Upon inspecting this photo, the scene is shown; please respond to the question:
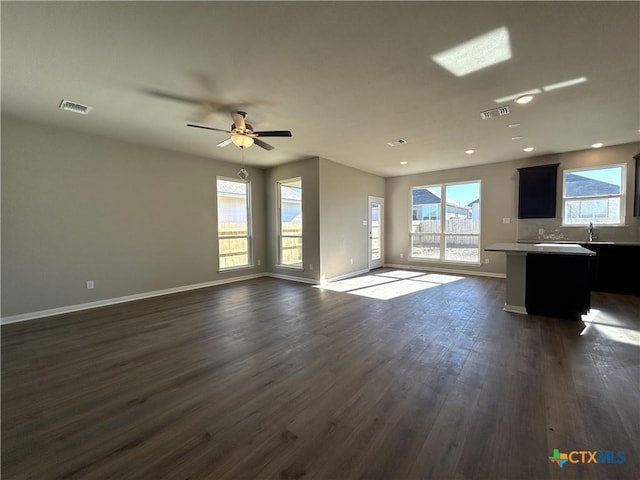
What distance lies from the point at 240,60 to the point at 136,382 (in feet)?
9.66

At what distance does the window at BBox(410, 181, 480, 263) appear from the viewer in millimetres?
6973

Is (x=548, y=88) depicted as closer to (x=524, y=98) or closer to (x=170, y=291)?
(x=524, y=98)

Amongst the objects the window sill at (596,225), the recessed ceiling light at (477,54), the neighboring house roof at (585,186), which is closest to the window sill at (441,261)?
the window sill at (596,225)

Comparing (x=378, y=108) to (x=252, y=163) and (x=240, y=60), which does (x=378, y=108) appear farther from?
(x=252, y=163)

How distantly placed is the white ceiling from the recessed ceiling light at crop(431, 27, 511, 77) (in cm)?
6

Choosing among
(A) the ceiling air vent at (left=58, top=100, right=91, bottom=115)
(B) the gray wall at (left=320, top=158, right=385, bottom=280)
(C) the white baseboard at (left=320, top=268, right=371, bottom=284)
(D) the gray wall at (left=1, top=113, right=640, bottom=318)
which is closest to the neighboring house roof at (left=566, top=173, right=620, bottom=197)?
(D) the gray wall at (left=1, top=113, right=640, bottom=318)

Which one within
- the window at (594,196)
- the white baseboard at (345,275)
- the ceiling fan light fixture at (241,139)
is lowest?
the white baseboard at (345,275)

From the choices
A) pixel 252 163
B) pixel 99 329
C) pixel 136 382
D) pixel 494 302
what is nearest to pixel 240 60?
pixel 136 382

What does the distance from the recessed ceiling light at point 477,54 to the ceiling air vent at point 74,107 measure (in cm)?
406

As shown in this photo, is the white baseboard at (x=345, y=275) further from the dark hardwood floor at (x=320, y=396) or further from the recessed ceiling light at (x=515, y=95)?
the recessed ceiling light at (x=515, y=95)

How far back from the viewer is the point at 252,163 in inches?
254

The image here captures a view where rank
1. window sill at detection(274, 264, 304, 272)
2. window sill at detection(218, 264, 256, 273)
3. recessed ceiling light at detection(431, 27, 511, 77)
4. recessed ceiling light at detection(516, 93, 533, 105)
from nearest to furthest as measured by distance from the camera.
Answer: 1. recessed ceiling light at detection(431, 27, 511, 77)
2. recessed ceiling light at detection(516, 93, 533, 105)
3. window sill at detection(218, 264, 256, 273)
4. window sill at detection(274, 264, 304, 272)

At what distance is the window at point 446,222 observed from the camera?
22.9 ft

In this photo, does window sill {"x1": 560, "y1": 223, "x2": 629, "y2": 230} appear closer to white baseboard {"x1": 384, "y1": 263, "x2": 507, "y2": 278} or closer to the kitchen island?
white baseboard {"x1": 384, "y1": 263, "x2": 507, "y2": 278}
